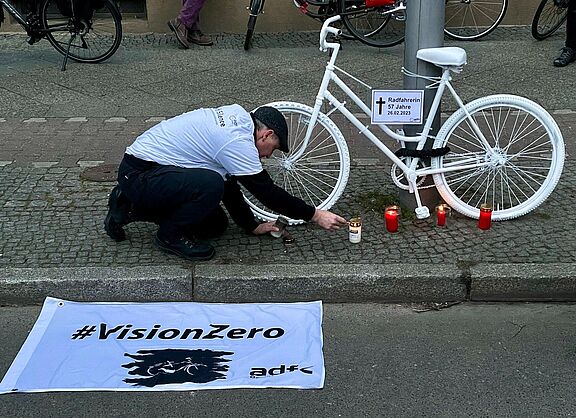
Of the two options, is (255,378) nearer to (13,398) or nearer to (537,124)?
(13,398)

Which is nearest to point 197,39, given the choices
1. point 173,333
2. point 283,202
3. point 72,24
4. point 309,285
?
point 72,24

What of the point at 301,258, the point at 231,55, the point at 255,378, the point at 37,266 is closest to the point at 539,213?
the point at 301,258

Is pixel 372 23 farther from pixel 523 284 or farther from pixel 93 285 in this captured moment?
pixel 93 285

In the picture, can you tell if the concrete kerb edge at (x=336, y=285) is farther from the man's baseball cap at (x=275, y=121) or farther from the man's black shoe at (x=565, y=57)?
the man's black shoe at (x=565, y=57)

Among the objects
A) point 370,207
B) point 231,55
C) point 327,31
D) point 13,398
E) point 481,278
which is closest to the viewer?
point 13,398

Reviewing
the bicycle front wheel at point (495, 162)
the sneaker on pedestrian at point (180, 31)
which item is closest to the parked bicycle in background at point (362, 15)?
the sneaker on pedestrian at point (180, 31)

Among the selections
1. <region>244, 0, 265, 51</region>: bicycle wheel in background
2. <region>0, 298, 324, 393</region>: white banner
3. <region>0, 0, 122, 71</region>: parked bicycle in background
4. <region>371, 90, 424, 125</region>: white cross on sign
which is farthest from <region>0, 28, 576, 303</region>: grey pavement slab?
<region>244, 0, 265, 51</region>: bicycle wheel in background

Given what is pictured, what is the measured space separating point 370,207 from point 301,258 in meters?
0.85

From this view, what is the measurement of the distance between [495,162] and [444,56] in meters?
0.78

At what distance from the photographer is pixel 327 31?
16.5ft

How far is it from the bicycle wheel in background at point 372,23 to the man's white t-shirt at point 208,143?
5.24m

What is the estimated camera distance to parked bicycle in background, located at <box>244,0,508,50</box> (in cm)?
941

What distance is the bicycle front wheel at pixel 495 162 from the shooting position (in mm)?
5031

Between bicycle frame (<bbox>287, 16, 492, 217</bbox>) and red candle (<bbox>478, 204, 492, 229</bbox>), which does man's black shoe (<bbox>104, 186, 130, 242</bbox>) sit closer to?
bicycle frame (<bbox>287, 16, 492, 217</bbox>)
